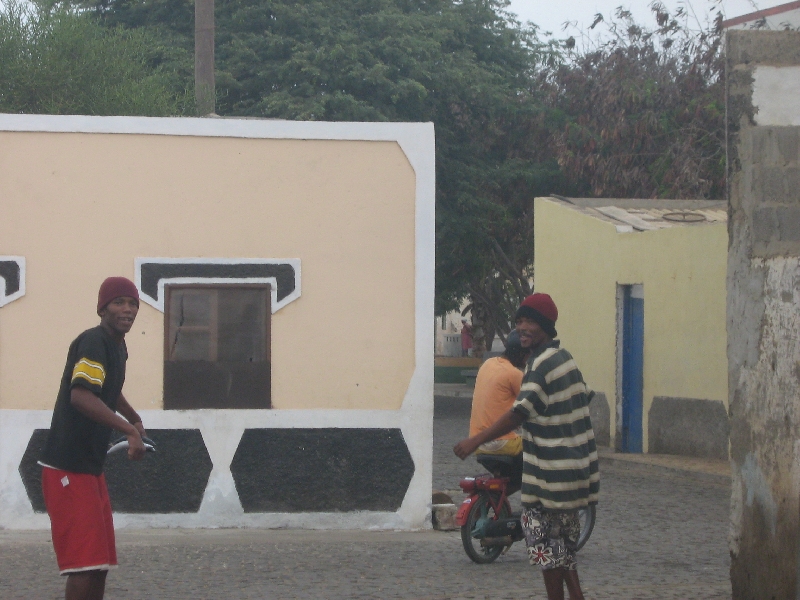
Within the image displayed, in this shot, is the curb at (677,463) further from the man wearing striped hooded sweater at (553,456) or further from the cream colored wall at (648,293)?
the man wearing striped hooded sweater at (553,456)

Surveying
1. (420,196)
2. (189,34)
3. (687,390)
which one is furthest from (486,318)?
(420,196)

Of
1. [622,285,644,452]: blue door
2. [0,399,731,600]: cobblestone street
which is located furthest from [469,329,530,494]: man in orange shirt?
[622,285,644,452]: blue door

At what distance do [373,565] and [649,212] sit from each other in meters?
11.8

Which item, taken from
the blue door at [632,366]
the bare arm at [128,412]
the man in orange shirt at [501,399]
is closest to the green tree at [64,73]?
the blue door at [632,366]

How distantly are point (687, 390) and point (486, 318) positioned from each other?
71.2 feet

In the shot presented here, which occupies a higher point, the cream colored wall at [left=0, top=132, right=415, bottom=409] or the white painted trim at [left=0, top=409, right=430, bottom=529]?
the cream colored wall at [left=0, top=132, right=415, bottom=409]

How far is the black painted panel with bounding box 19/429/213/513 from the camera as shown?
10.1 m

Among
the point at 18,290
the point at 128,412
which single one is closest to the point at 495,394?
the point at 128,412

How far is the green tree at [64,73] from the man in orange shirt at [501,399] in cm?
1573

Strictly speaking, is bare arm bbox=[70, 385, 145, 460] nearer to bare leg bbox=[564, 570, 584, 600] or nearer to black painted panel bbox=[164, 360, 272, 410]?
bare leg bbox=[564, 570, 584, 600]

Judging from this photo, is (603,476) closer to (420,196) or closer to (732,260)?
(420,196)

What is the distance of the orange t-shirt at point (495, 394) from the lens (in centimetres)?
863

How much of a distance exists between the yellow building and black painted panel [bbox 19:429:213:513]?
1 cm

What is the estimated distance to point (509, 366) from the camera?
8.78 meters
